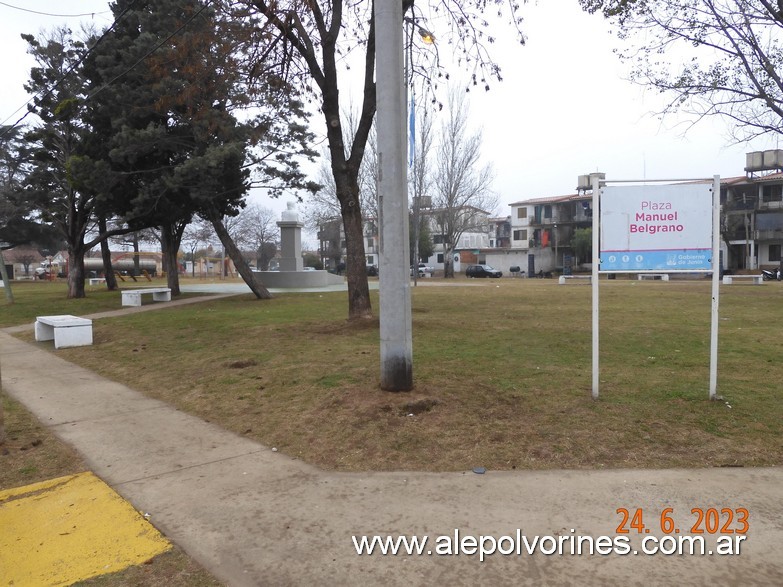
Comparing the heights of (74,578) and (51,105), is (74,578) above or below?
below

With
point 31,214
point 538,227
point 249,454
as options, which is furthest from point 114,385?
point 538,227

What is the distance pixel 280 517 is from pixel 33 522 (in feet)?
5.24

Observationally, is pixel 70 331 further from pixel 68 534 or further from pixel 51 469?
pixel 68 534

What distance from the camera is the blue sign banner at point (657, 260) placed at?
5.42m

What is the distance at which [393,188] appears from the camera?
584 cm

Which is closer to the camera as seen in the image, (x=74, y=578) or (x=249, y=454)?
(x=74, y=578)

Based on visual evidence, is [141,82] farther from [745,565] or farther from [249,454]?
[745,565]

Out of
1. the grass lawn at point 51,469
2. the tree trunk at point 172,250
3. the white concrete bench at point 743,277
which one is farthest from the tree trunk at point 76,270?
the white concrete bench at point 743,277

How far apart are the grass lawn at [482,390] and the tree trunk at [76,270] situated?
15.0 m

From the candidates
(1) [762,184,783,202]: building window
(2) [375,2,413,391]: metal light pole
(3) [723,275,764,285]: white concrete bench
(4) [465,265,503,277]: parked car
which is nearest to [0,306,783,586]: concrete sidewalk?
(2) [375,2,413,391]: metal light pole

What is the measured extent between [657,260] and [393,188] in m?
2.79

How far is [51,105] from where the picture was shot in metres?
22.1

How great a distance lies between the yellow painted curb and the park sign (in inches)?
183

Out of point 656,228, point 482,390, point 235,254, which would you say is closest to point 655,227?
point 656,228
